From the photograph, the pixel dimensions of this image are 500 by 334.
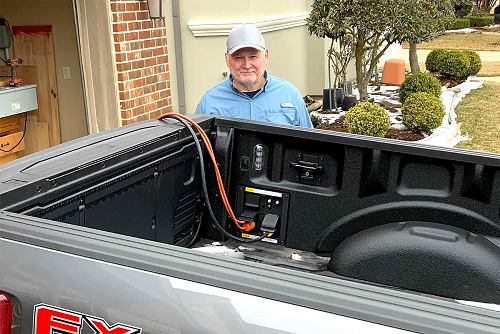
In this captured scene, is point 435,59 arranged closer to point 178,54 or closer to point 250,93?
point 178,54

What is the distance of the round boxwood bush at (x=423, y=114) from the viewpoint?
8.68 meters

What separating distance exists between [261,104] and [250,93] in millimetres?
116

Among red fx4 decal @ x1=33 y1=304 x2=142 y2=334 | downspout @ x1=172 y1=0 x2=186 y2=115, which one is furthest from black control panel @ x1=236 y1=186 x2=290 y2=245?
downspout @ x1=172 y1=0 x2=186 y2=115

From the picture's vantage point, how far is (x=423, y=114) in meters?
8.68

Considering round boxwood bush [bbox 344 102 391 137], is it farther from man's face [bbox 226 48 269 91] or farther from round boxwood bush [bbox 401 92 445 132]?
man's face [bbox 226 48 269 91]

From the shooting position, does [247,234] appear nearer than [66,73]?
Yes

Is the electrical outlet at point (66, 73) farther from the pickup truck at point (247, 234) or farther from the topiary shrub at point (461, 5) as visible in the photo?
the topiary shrub at point (461, 5)

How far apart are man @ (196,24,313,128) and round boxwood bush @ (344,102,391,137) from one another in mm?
4017

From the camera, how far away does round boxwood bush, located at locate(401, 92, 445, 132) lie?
28.5 feet

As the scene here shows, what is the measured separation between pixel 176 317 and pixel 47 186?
844 mm

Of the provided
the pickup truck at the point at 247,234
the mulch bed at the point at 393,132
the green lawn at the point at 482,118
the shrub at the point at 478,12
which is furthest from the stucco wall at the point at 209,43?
the shrub at the point at 478,12

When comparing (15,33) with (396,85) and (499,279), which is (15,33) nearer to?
(499,279)

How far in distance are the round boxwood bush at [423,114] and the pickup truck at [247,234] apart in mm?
6053

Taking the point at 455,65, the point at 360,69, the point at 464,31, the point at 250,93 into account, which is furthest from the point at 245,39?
the point at 464,31
